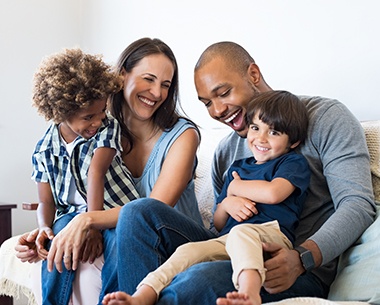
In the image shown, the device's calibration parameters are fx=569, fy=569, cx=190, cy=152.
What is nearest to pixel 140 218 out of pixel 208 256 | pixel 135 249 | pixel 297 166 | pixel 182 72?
pixel 135 249

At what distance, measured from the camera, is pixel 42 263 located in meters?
1.68

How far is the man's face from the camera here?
1.76 m

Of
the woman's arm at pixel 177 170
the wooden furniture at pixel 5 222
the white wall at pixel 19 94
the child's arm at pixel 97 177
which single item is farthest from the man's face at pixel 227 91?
the white wall at pixel 19 94

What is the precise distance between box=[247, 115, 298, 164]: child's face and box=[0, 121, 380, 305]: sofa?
0.25 meters

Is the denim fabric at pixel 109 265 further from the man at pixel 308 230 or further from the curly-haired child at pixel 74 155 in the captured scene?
the man at pixel 308 230

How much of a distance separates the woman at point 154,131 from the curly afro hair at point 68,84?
0.63ft

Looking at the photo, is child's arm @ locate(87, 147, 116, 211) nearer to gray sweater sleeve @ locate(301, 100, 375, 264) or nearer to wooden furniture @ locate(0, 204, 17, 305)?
gray sweater sleeve @ locate(301, 100, 375, 264)

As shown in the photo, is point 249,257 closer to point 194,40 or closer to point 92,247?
point 92,247

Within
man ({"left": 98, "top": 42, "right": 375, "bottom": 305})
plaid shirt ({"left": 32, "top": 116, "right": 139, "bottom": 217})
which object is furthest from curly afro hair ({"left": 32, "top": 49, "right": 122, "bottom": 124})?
man ({"left": 98, "top": 42, "right": 375, "bottom": 305})

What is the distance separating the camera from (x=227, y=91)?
176 cm

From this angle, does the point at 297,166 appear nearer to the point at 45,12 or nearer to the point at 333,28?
the point at 333,28

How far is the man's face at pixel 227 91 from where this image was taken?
69.3 inches

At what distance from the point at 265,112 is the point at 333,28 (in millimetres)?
702

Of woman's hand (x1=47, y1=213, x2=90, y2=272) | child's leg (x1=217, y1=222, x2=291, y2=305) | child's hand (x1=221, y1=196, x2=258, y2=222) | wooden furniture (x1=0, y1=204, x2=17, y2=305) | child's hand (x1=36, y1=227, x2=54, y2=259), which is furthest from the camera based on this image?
wooden furniture (x1=0, y1=204, x2=17, y2=305)
